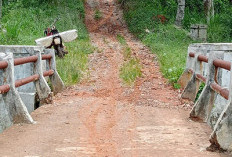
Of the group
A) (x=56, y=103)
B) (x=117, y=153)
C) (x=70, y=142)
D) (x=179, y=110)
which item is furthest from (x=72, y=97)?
(x=117, y=153)

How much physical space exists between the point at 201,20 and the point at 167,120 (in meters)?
19.1

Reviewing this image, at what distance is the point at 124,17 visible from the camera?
2733 centimetres

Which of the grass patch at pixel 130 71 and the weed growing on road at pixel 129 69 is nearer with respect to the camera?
the grass patch at pixel 130 71

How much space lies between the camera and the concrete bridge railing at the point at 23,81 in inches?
251

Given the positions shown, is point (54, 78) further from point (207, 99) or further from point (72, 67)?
point (207, 99)

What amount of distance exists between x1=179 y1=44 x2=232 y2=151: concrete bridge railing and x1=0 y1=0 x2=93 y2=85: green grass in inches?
143

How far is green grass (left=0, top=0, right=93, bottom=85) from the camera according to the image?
12372 millimetres

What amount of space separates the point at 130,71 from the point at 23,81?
574 cm

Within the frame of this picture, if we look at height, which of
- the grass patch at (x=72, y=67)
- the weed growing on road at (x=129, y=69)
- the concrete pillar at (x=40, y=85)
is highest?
the concrete pillar at (x=40, y=85)

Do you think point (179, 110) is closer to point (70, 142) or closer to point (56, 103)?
point (56, 103)

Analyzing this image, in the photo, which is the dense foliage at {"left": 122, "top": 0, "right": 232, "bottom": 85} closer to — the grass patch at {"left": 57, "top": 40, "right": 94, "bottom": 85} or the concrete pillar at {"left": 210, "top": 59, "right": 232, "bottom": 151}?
the grass patch at {"left": 57, "top": 40, "right": 94, "bottom": 85}

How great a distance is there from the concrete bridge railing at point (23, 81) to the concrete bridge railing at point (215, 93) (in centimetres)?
292

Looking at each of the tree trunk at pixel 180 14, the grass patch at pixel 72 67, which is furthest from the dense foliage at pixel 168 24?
the grass patch at pixel 72 67

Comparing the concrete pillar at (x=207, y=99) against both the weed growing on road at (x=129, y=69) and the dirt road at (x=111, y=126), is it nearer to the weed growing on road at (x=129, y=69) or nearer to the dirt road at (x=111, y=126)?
the dirt road at (x=111, y=126)
